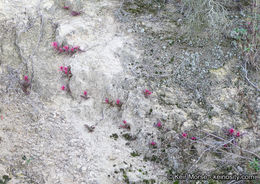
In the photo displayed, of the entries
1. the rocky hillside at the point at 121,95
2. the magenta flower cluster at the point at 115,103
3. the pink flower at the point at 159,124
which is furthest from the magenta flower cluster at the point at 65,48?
the pink flower at the point at 159,124

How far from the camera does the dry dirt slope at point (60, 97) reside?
400 cm

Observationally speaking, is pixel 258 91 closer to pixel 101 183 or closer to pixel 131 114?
pixel 131 114

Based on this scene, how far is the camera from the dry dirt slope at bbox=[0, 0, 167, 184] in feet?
13.1

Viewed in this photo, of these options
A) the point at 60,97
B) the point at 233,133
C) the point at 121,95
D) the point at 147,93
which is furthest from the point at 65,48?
the point at 233,133

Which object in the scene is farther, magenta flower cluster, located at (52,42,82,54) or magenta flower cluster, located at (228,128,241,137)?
magenta flower cluster, located at (52,42,82,54)

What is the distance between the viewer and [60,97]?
4973mm

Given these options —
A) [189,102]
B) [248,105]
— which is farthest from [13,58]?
[248,105]

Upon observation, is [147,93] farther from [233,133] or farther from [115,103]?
[233,133]

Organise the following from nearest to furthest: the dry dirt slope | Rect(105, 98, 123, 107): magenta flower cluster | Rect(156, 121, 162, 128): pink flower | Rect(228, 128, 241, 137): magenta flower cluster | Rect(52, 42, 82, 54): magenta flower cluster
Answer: Rect(228, 128, 241, 137): magenta flower cluster → the dry dirt slope → Rect(156, 121, 162, 128): pink flower → Rect(105, 98, 123, 107): magenta flower cluster → Rect(52, 42, 82, 54): magenta flower cluster

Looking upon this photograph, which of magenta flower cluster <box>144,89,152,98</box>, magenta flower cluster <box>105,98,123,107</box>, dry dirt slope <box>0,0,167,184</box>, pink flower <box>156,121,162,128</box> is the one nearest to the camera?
dry dirt slope <box>0,0,167,184</box>

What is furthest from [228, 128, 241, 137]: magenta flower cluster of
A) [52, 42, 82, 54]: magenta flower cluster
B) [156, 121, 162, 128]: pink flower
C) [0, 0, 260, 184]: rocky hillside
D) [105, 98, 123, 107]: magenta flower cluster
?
[52, 42, 82, 54]: magenta flower cluster

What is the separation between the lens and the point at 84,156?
4.18m

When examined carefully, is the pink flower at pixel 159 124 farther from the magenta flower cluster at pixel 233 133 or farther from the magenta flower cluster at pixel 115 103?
the magenta flower cluster at pixel 233 133

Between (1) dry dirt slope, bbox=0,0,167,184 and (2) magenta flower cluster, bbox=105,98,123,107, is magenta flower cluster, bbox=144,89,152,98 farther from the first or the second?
(2) magenta flower cluster, bbox=105,98,123,107
